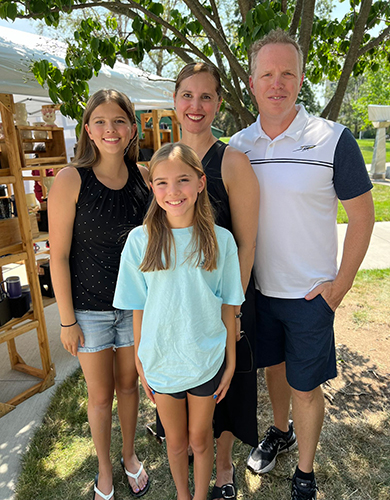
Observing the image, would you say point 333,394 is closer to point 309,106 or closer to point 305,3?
point 305,3

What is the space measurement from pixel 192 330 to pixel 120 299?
33cm

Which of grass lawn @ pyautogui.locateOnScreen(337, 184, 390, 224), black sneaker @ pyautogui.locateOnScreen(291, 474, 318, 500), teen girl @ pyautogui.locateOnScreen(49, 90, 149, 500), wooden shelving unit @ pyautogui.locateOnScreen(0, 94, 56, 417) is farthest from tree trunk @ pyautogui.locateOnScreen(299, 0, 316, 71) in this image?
grass lawn @ pyautogui.locateOnScreen(337, 184, 390, 224)

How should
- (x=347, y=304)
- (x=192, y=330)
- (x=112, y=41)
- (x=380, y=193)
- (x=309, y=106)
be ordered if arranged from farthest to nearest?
(x=309, y=106) → (x=380, y=193) → (x=347, y=304) → (x=112, y=41) → (x=192, y=330)

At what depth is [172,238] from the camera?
5.38 feet

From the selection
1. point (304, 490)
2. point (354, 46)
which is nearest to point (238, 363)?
point (304, 490)

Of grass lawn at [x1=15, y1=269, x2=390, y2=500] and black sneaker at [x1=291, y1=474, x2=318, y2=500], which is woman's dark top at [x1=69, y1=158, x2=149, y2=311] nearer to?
grass lawn at [x1=15, y1=269, x2=390, y2=500]

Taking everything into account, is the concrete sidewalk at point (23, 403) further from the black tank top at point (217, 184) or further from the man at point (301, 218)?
the black tank top at point (217, 184)

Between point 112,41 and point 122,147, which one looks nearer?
point 122,147

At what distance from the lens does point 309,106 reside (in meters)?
29.4

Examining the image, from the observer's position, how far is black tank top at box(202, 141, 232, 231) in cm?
179

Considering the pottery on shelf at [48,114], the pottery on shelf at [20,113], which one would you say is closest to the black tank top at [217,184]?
the pottery on shelf at [20,113]

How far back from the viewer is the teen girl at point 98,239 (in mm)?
1893

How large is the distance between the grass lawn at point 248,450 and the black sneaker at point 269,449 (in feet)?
0.14

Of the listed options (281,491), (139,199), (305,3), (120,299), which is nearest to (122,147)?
(139,199)
